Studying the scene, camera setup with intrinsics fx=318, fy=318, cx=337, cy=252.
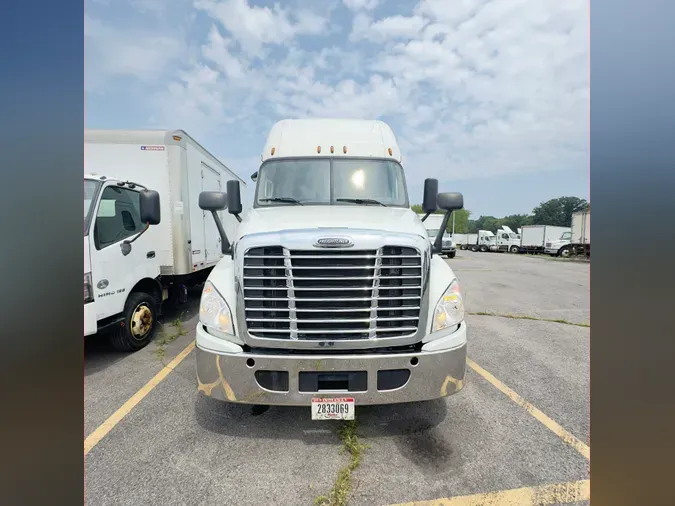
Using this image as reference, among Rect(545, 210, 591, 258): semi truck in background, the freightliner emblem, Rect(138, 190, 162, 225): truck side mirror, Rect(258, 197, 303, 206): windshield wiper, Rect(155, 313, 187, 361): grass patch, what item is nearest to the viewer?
the freightliner emblem

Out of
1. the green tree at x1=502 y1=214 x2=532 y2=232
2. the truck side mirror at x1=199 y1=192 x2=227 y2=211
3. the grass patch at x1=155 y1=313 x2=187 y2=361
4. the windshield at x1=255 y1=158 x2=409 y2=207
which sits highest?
the green tree at x1=502 y1=214 x2=532 y2=232

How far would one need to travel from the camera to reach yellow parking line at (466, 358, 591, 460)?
8.72 feet

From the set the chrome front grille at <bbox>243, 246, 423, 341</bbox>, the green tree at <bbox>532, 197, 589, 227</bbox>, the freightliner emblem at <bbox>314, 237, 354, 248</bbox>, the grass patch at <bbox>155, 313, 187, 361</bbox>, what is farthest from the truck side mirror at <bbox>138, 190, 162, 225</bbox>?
the green tree at <bbox>532, 197, 589, 227</bbox>

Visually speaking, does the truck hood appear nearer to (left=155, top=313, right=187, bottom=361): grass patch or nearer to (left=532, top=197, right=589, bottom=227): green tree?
(left=155, top=313, right=187, bottom=361): grass patch

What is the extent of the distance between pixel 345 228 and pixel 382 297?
25.6 inches

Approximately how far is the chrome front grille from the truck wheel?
10.1 ft

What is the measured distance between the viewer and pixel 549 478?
232cm

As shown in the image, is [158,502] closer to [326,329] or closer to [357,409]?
[326,329]

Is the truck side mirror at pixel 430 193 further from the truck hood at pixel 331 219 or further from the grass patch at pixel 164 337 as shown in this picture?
the grass patch at pixel 164 337

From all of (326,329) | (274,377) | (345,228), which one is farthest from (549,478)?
(345,228)

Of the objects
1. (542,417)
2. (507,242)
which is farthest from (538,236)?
(542,417)

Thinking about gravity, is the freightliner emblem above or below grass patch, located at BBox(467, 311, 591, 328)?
above

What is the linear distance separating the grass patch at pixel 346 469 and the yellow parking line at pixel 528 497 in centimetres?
41
